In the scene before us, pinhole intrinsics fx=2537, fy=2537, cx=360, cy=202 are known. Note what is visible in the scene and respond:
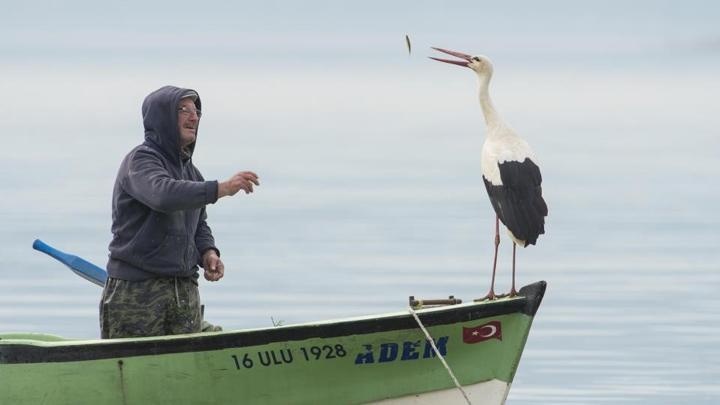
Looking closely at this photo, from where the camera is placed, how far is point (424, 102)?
278 ft

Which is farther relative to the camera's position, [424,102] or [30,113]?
[424,102]

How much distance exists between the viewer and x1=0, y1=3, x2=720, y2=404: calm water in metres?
18.1

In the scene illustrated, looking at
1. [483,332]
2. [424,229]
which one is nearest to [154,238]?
[483,332]

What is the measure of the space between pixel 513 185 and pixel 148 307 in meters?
1.93

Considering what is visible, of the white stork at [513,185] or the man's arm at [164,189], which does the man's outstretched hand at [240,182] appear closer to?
the man's arm at [164,189]

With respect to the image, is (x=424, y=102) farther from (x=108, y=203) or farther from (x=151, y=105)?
(x=151, y=105)

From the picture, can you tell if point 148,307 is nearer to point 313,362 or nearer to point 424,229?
point 313,362

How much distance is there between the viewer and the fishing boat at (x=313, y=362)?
11859 millimetres

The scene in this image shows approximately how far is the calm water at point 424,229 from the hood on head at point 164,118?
407 centimetres

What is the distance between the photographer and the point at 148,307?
12.0 meters

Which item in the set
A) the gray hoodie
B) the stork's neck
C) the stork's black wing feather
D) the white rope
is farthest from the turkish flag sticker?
the stork's neck

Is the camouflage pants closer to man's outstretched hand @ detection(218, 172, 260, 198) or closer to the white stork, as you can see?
man's outstretched hand @ detection(218, 172, 260, 198)

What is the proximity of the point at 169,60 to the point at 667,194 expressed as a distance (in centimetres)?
7621

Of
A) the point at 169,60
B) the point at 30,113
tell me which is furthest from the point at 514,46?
the point at 30,113
